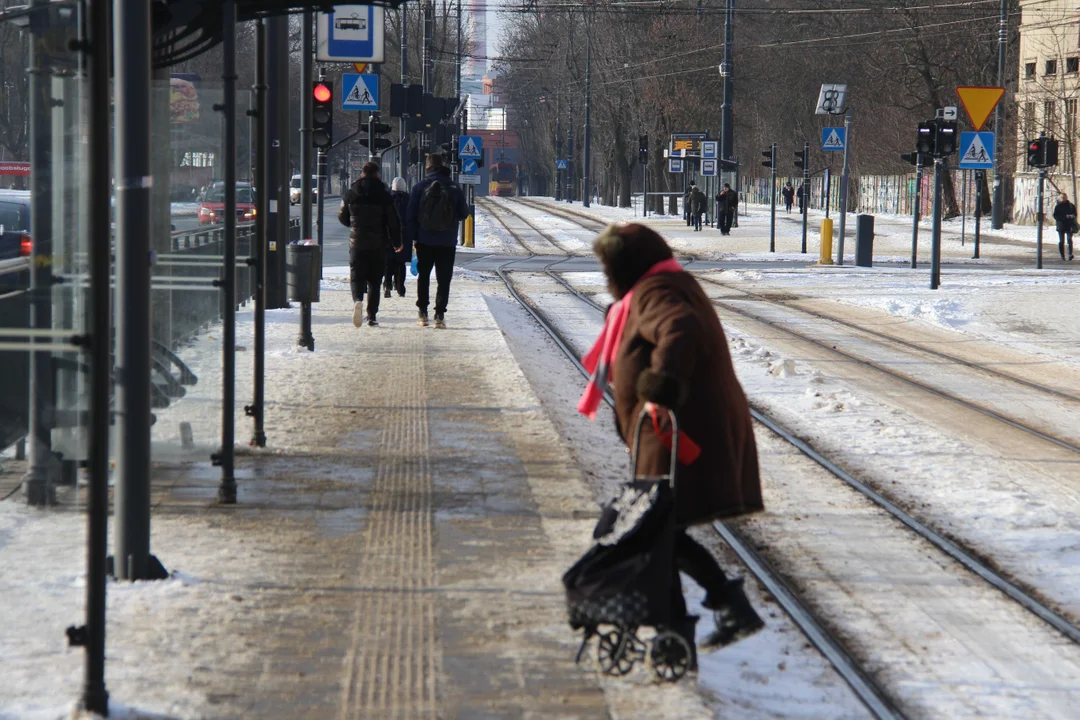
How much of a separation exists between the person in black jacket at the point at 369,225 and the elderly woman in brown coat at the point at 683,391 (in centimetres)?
1014

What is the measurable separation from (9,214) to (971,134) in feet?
49.1

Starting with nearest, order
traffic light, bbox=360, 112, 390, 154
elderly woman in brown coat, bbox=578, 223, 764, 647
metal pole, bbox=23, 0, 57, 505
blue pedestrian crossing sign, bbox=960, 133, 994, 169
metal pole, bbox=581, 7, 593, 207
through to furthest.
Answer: elderly woman in brown coat, bbox=578, 223, 764, 647 < metal pole, bbox=23, 0, 57, 505 < traffic light, bbox=360, 112, 390, 154 < blue pedestrian crossing sign, bbox=960, 133, 994, 169 < metal pole, bbox=581, 7, 593, 207

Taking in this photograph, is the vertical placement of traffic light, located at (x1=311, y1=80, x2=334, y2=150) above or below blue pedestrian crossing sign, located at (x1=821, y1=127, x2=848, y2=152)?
below

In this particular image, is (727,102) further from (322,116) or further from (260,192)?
(260,192)

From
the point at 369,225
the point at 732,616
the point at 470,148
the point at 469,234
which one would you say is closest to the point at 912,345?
the point at 369,225

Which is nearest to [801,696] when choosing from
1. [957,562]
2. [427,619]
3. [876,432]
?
[427,619]

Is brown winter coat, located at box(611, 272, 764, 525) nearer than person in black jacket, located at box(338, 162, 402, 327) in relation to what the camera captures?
Yes

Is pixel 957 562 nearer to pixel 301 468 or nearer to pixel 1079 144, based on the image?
pixel 301 468

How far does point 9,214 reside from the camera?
1864 cm

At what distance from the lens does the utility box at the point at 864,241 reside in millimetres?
29125

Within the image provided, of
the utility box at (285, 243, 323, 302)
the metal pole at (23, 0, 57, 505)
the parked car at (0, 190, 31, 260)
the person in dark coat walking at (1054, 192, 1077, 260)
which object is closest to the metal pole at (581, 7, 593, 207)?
the person in dark coat walking at (1054, 192, 1077, 260)

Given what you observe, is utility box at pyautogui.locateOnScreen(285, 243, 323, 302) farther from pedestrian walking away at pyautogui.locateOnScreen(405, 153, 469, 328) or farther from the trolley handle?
the trolley handle

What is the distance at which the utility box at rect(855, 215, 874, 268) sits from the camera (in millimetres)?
29125

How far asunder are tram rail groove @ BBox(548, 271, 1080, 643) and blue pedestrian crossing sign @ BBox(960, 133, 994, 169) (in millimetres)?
16620
